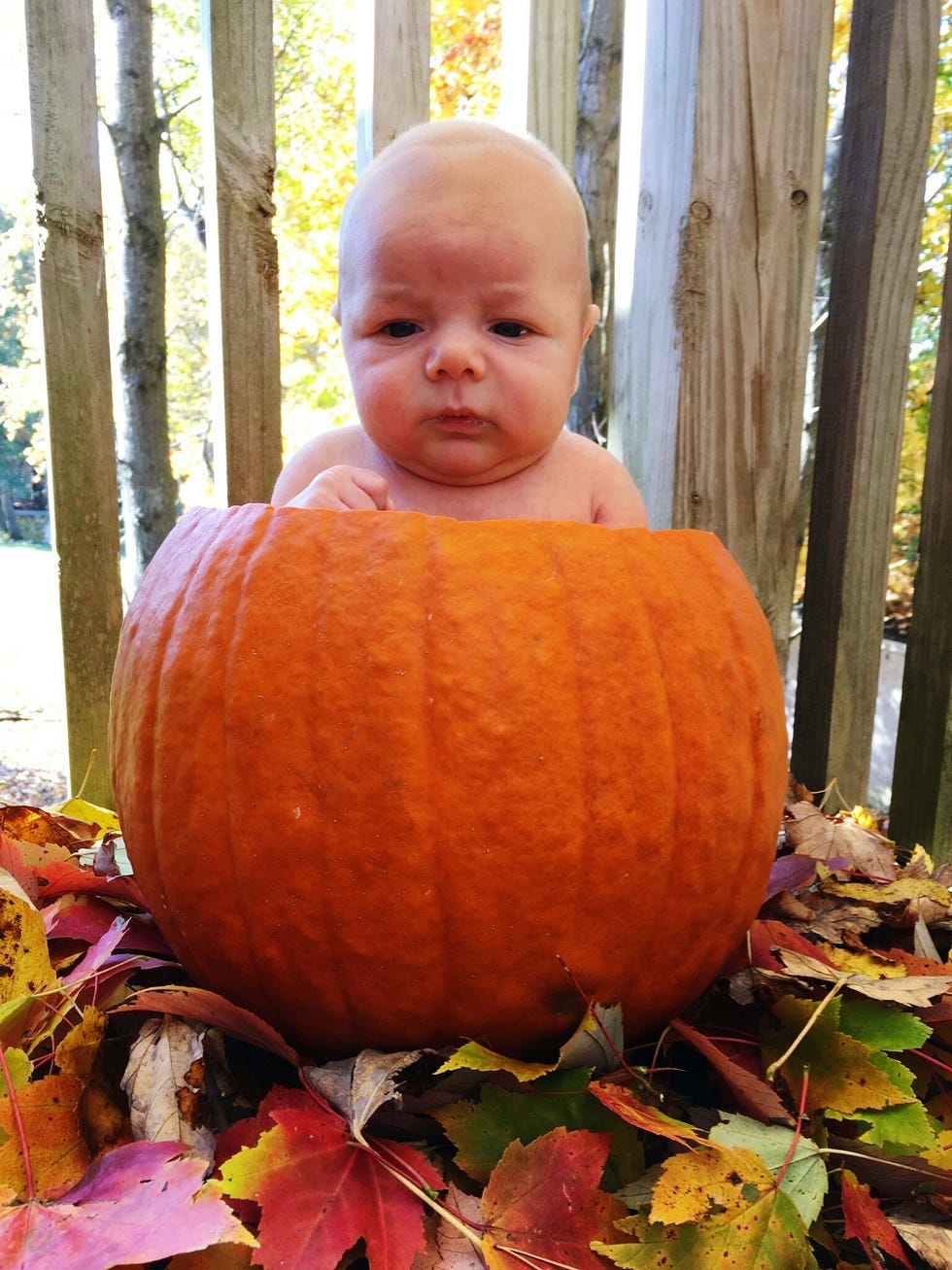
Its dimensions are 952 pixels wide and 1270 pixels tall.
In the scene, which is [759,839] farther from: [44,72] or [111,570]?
[44,72]

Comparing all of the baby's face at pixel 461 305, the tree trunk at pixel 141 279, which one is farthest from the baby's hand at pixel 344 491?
the tree trunk at pixel 141 279

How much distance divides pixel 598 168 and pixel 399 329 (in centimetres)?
215

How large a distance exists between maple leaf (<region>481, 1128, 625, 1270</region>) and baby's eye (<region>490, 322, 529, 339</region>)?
2.95ft

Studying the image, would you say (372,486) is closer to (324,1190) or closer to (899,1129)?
(324,1190)

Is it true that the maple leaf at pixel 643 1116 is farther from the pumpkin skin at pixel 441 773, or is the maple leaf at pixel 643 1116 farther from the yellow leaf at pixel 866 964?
the yellow leaf at pixel 866 964

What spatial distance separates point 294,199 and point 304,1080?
7.43m

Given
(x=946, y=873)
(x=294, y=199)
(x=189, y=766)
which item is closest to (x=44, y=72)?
(x=189, y=766)

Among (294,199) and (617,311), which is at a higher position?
(294,199)

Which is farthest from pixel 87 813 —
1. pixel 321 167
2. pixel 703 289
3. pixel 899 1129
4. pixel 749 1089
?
pixel 321 167

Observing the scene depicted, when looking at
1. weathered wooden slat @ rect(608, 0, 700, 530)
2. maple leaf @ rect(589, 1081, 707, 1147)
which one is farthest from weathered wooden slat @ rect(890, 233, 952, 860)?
maple leaf @ rect(589, 1081, 707, 1147)

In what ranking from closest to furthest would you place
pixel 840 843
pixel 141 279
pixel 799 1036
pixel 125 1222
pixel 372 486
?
pixel 125 1222 < pixel 799 1036 < pixel 372 486 < pixel 840 843 < pixel 141 279

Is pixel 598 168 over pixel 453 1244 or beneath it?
over

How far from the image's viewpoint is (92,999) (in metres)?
0.85

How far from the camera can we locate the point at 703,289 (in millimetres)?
1578
